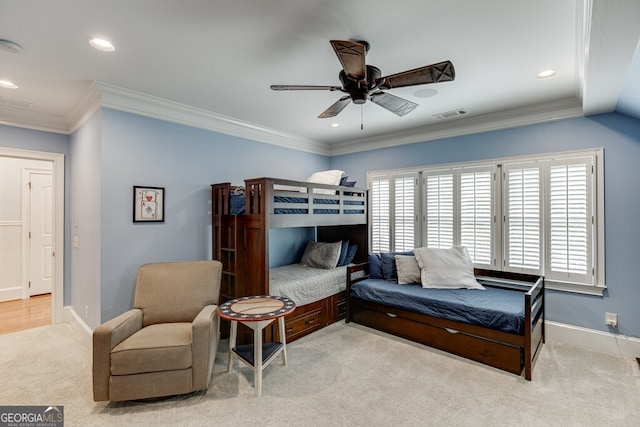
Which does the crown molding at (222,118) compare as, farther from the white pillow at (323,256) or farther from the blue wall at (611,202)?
the white pillow at (323,256)

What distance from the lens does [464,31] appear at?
2.10 m

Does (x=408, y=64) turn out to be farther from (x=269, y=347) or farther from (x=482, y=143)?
(x=269, y=347)

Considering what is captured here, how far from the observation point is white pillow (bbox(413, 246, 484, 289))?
358cm

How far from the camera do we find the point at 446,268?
367 cm

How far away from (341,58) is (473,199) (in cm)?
293

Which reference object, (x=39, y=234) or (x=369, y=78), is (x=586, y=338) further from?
(x=39, y=234)

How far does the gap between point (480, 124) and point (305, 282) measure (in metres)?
2.96

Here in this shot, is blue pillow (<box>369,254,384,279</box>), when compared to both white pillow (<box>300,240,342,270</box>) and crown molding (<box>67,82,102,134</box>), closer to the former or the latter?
white pillow (<box>300,240,342,270</box>)

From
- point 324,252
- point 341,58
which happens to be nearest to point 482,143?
point 324,252

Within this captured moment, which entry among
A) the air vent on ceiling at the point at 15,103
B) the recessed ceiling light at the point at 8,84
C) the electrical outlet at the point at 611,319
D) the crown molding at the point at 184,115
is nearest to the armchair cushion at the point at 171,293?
the crown molding at the point at 184,115

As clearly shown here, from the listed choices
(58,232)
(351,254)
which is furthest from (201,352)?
(58,232)

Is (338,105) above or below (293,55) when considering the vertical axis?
below

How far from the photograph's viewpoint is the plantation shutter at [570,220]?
3.23 metres

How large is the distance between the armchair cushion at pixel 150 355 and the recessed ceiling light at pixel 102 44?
2.20 metres
